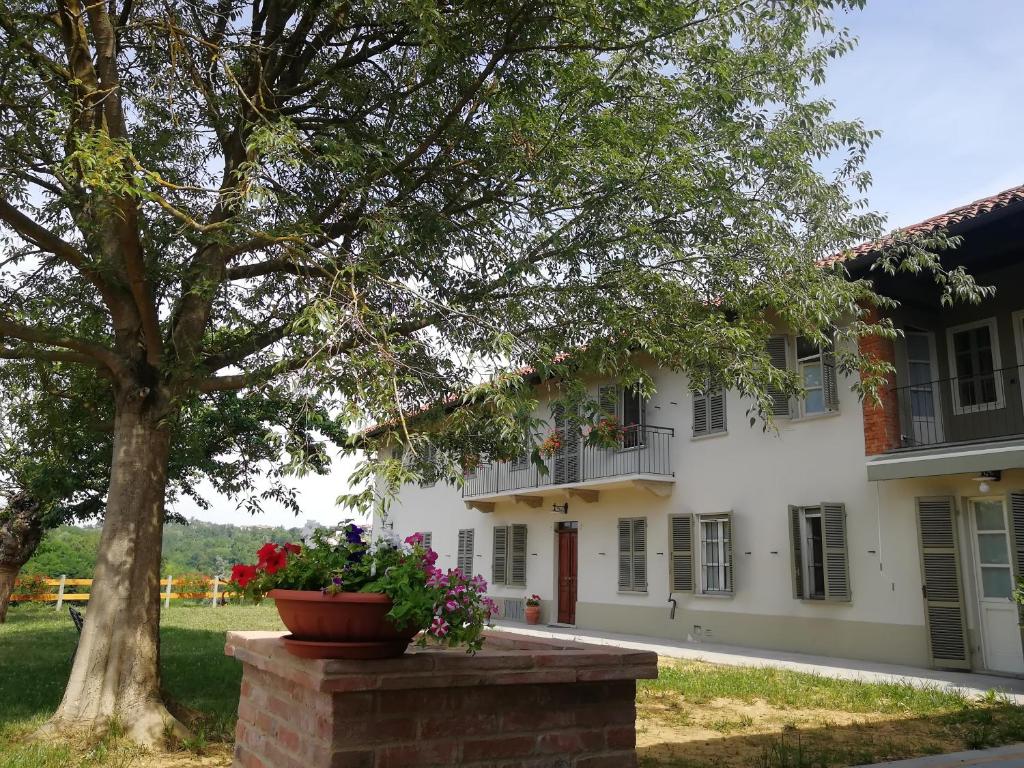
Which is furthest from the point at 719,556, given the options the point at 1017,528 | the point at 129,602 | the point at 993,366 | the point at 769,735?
the point at 129,602

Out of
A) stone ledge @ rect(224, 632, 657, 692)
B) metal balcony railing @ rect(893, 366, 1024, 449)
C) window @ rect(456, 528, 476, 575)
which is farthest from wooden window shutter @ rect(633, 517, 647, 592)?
stone ledge @ rect(224, 632, 657, 692)

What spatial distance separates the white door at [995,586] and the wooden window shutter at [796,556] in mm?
2801

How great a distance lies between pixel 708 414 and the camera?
1639 cm

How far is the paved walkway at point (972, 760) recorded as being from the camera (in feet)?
16.3

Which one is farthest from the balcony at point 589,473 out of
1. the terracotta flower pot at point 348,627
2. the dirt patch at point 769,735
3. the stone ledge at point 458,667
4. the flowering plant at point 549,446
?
the terracotta flower pot at point 348,627

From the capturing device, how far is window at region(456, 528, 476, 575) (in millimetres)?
23531

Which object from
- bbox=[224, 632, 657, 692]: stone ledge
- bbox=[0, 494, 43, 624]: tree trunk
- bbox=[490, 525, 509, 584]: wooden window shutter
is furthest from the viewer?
bbox=[490, 525, 509, 584]: wooden window shutter

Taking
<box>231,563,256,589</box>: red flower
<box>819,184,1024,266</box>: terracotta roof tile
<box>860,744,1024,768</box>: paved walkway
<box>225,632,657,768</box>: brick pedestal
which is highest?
<box>819,184,1024,266</box>: terracotta roof tile

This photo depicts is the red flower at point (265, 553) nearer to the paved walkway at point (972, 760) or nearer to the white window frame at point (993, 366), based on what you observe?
the paved walkway at point (972, 760)

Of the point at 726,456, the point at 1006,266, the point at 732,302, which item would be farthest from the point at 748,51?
the point at 726,456

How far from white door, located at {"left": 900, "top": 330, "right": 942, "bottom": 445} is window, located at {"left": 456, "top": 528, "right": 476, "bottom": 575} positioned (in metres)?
13.5

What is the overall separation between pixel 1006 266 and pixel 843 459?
387 centimetres

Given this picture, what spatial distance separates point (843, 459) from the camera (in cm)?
1355

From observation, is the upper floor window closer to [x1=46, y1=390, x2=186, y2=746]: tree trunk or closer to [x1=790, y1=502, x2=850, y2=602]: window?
[x1=790, y1=502, x2=850, y2=602]: window
